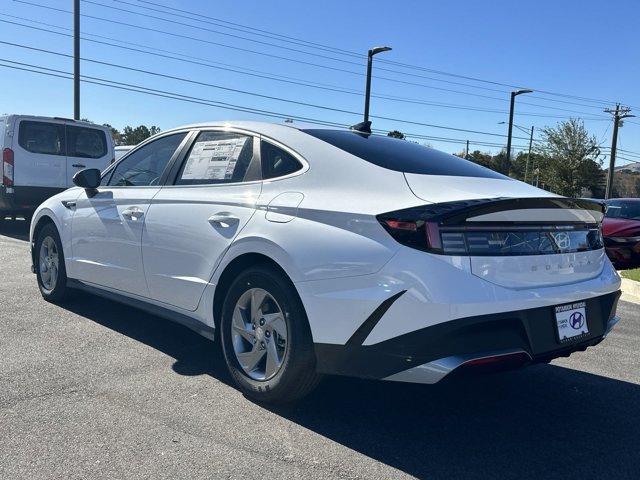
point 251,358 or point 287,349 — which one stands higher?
point 287,349

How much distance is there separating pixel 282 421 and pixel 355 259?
102 centimetres

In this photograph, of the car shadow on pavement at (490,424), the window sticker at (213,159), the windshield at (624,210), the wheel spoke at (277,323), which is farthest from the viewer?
the windshield at (624,210)

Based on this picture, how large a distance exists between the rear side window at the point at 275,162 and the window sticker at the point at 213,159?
9.6 inches

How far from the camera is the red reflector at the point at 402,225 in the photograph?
280 cm

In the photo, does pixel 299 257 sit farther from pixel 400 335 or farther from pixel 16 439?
pixel 16 439

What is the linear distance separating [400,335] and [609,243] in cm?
886

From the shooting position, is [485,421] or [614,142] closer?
[485,421]

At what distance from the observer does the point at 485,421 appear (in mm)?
3373

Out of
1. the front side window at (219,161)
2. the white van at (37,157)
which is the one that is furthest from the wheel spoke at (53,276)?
the white van at (37,157)

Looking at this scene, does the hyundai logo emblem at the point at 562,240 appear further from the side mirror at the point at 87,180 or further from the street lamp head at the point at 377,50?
the street lamp head at the point at 377,50

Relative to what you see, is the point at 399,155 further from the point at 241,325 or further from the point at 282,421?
→ the point at 282,421

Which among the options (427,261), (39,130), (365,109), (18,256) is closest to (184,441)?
(427,261)

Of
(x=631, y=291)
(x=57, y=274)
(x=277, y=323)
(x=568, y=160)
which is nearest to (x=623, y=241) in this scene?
(x=631, y=291)

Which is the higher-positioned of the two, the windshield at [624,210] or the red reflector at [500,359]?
the windshield at [624,210]
